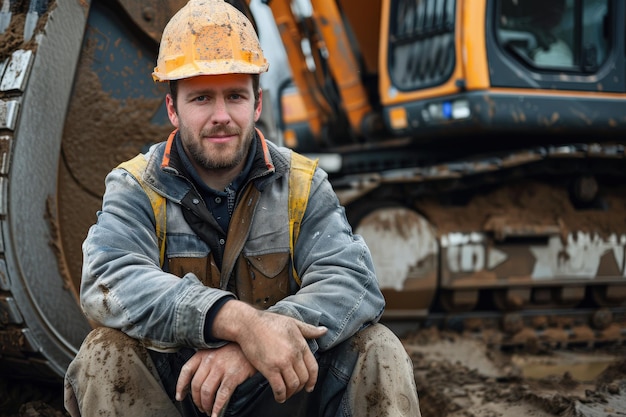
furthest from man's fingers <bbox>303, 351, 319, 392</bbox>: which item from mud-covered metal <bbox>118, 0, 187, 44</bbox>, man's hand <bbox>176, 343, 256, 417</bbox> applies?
mud-covered metal <bbox>118, 0, 187, 44</bbox>

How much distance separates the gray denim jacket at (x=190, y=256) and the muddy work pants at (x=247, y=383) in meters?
0.06

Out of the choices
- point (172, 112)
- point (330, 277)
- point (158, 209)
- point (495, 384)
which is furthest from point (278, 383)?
point (495, 384)

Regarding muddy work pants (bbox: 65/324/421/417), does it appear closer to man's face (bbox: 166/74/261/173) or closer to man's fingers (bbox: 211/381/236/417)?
man's fingers (bbox: 211/381/236/417)

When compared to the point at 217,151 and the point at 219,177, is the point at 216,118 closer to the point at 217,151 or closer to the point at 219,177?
the point at 217,151

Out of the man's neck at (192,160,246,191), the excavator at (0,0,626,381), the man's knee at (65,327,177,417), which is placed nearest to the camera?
the man's knee at (65,327,177,417)

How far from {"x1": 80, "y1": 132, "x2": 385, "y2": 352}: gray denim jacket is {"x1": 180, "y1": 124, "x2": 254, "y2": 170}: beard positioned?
0.08 metres

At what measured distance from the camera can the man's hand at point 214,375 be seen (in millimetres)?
2158

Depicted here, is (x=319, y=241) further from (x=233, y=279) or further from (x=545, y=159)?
(x=545, y=159)

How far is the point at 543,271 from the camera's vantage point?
597cm

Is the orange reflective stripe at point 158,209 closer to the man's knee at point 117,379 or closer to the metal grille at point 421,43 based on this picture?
the man's knee at point 117,379

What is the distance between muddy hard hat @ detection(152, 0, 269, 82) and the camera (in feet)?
8.20

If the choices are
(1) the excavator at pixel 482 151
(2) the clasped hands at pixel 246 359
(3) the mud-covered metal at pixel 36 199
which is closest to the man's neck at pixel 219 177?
(2) the clasped hands at pixel 246 359

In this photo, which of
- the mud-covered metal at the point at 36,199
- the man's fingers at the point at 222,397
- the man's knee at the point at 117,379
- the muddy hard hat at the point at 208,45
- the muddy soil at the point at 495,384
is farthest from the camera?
the muddy soil at the point at 495,384

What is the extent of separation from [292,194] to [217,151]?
10.5 inches
